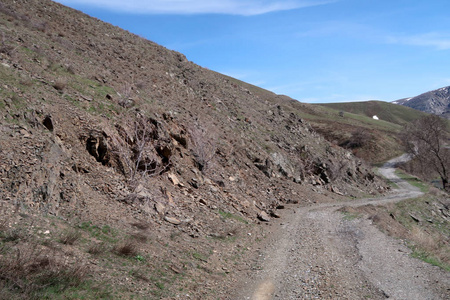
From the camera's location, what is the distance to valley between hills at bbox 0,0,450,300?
728cm

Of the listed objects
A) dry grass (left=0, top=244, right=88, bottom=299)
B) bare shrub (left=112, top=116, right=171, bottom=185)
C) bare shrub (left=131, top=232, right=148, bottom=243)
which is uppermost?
bare shrub (left=112, top=116, right=171, bottom=185)

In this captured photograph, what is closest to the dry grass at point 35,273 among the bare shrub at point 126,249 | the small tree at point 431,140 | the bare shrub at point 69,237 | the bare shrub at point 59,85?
the bare shrub at point 69,237

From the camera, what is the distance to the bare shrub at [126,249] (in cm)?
794

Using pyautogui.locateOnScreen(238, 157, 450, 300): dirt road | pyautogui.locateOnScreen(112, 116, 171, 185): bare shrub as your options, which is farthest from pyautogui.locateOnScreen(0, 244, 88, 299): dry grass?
pyautogui.locateOnScreen(112, 116, 171, 185): bare shrub

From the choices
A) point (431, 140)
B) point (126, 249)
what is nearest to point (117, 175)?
point (126, 249)

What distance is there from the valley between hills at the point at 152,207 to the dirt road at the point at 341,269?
0.06 meters

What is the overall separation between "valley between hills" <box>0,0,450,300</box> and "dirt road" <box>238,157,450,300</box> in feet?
0.21

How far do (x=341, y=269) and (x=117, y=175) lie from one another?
9102 millimetres

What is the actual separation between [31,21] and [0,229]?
23.4 meters

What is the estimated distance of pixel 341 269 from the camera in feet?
32.9

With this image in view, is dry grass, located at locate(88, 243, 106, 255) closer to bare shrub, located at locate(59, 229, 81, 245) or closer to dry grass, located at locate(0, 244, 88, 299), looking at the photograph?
bare shrub, located at locate(59, 229, 81, 245)

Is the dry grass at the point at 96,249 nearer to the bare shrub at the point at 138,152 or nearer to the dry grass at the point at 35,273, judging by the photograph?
the dry grass at the point at 35,273

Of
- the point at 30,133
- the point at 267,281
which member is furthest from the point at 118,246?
the point at 30,133

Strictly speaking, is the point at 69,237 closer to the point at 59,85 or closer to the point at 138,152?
the point at 138,152
